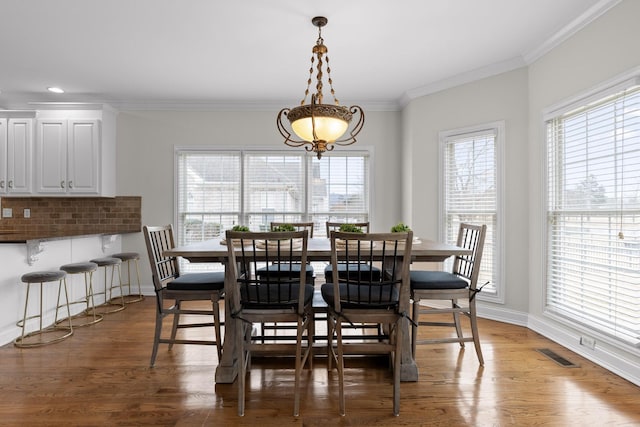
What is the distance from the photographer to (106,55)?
10.8 ft

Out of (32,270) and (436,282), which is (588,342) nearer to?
(436,282)

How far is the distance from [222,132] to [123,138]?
131 cm

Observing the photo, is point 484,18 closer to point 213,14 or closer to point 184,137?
point 213,14

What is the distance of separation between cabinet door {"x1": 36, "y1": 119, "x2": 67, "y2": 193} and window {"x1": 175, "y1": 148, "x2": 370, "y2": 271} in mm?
1354

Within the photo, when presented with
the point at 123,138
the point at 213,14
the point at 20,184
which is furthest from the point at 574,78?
the point at 20,184

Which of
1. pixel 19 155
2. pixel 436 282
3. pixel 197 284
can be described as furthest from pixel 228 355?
pixel 19 155

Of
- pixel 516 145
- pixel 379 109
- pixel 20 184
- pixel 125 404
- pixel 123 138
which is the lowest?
pixel 125 404

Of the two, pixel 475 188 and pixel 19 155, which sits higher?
pixel 19 155

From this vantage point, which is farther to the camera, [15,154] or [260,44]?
[15,154]

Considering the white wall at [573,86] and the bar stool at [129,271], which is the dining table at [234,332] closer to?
the white wall at [573,86]

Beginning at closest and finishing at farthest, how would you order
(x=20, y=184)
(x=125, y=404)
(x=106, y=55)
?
(x=125, y=404) → (x=106, y=55) → (x=20, y=184)

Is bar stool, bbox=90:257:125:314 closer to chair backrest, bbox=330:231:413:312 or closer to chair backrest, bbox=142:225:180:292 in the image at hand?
chair backrest, bbox=142:225:180:292

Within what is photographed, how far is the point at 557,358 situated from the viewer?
2.67 m

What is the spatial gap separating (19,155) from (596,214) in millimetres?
6069
